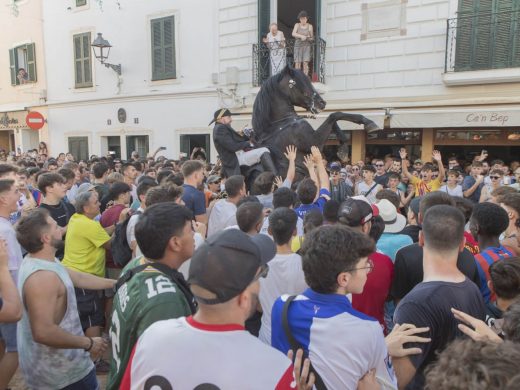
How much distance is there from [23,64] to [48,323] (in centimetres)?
2001

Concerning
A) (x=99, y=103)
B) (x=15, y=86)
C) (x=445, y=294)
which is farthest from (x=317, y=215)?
(x=15, y=86)

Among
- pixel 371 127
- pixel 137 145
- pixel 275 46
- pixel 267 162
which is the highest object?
pixel 275 46

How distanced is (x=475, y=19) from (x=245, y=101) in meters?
6.66

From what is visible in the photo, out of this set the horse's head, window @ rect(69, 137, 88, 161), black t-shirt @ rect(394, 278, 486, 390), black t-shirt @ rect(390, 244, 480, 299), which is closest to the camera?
black t-shirt @ rect(394, 278, 486, 390)

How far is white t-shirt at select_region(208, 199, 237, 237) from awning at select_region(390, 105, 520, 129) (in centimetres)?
740

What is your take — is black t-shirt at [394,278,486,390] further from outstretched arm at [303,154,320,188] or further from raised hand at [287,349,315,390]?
outstretched arm at [303,154,320,188]

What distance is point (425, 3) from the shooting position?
10.6m

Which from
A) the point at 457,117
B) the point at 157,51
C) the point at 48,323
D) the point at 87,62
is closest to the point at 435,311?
the point at 48,323

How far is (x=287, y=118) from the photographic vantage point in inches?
256

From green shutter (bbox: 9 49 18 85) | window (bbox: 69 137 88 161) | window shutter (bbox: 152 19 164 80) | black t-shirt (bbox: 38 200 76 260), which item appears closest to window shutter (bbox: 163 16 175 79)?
window shutter (bbox: 152 19 164 80)

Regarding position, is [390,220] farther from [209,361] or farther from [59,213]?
[59,213]

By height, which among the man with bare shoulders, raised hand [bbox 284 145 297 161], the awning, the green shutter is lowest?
the man with bare shoulders

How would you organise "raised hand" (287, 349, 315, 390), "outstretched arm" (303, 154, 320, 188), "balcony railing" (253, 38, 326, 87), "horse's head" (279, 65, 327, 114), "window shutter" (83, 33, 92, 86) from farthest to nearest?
"window shutter" (83, 33, 92, 86) < "balcony railing" (253, 38, 326, 87) < "horse's head" (279, 65, 327, 114) < "outstretched arm" (303, 154, 320, 188) < "raised hand" (287, 349, 315, 390)

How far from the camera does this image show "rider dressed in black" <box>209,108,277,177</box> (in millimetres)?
6207
